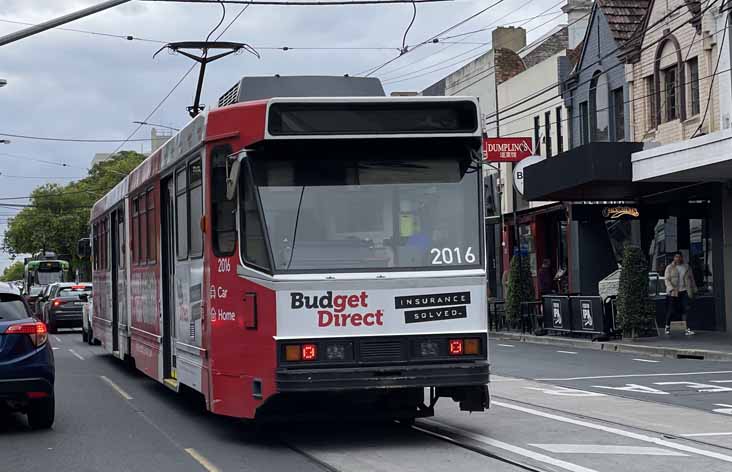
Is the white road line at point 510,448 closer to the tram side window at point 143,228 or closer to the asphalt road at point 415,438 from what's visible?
the asphalt road at point 415,438

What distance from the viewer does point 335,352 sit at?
404 inches

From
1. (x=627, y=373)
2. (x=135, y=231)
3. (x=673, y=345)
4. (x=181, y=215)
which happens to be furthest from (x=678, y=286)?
(x=181, y=215)

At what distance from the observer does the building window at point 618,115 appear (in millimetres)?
33250

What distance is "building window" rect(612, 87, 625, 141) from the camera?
109ft

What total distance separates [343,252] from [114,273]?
1077cm

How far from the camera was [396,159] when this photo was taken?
10688 millimetres

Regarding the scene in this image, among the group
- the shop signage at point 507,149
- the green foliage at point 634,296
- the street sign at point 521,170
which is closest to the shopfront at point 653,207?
the shop signage at point 507,149

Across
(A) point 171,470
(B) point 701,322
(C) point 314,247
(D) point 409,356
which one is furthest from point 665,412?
(B) point 701,322

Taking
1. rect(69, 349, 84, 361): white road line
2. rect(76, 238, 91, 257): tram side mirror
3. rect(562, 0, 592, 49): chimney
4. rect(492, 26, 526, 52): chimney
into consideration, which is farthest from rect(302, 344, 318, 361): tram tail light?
rect(492, 26, 526, 52): chimney

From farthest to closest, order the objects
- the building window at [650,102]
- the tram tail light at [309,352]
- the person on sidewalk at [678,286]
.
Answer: the building window at [650,102]
the person on sidewalk at [678,286]
the tram tail light at [309,352]

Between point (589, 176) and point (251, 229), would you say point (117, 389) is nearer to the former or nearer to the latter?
point (251, 229)

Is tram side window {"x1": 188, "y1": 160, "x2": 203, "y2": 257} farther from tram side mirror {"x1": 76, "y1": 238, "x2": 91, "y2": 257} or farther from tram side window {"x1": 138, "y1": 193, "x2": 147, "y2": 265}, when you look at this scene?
tram side mirror {"x1": 76, "y1": 238, "x2": 91, "y2": 257}

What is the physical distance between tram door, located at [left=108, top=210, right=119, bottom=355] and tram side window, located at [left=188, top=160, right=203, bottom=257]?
25.1ft

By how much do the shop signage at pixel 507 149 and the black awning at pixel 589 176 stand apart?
0.52 metres
